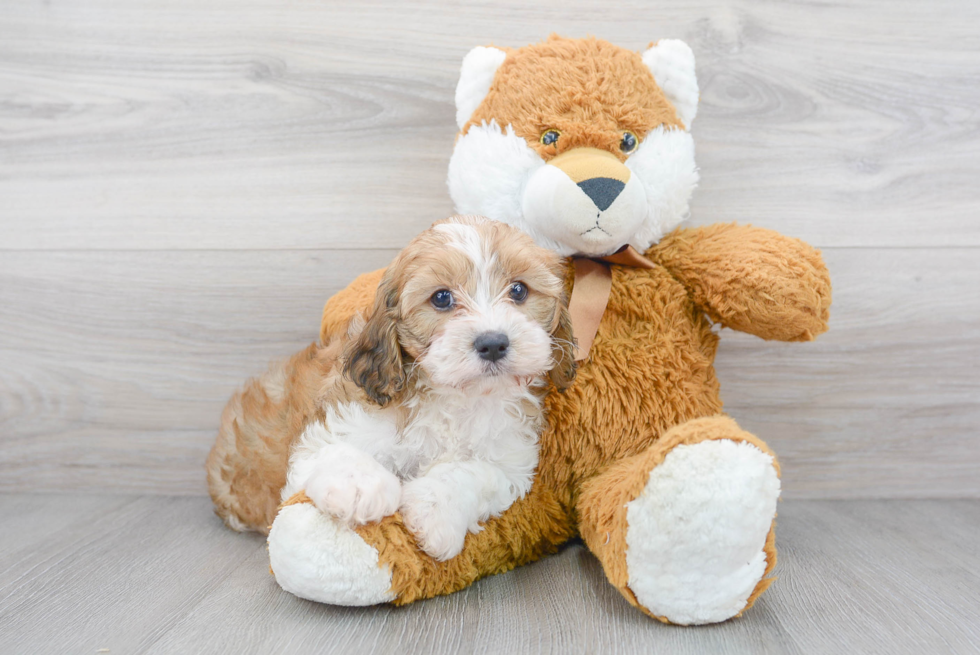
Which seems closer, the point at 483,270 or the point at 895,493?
the point at 483,270

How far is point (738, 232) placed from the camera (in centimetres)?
169

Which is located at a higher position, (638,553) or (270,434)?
(638,553)

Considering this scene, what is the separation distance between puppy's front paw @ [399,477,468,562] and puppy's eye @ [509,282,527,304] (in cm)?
42

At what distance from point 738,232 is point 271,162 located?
1.42m

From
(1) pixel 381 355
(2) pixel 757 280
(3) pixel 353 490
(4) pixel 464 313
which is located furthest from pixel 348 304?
(2) pixel 757 280

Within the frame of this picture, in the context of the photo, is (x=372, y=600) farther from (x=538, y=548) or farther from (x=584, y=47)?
(x=584, y=47)

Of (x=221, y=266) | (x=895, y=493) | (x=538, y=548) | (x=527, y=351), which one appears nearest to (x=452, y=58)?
(x=221, y=266)

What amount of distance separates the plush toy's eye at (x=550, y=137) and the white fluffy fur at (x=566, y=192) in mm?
40

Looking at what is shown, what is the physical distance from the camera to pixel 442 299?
143 cm

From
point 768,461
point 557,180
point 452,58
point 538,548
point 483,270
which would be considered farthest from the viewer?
point 452,58

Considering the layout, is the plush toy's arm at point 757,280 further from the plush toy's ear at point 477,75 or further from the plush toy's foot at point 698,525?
the plush toy's ear at point 477,75

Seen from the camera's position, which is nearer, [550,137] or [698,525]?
[698,525]

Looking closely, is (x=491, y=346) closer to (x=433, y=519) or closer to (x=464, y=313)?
(x=464, y=313)

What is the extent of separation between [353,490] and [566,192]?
0.77 meters
